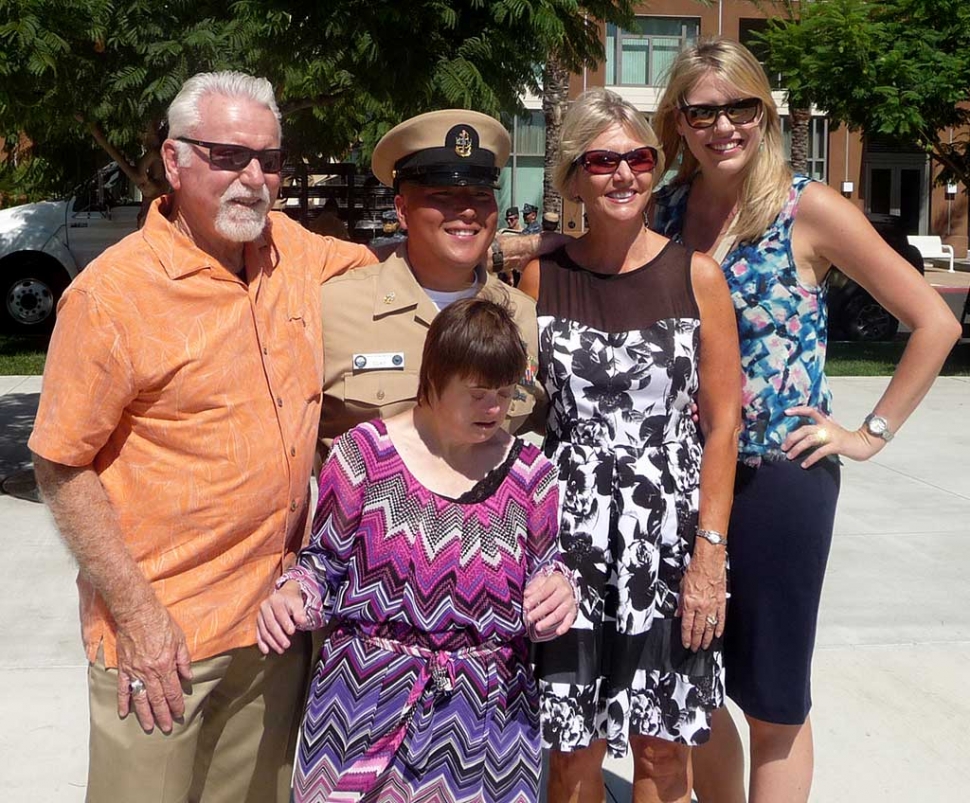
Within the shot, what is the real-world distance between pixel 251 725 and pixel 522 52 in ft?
13.2

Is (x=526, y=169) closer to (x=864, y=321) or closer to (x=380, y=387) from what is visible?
(x=864, y=321)

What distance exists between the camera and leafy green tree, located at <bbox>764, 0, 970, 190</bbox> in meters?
12.6

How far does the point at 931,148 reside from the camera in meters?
15.1

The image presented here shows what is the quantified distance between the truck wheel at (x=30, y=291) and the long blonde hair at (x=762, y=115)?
41.8ft

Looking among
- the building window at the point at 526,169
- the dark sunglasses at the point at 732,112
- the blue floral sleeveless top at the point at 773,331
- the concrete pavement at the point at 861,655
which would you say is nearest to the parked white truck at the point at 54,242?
the concrete pavement at the point at 861,655

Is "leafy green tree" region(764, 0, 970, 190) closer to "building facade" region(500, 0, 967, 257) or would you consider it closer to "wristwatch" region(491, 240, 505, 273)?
"wristwatch" region(491, 240, 505, 273)

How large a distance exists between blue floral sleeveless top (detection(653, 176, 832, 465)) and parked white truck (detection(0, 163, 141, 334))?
1248cm

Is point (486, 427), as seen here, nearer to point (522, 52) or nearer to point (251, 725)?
point (251, 725)

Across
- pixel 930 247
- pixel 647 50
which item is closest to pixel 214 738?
pixel 647 50

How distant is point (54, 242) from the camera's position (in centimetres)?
1408

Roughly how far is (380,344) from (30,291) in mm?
12923

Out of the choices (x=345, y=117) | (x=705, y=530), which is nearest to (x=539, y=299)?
(x=705, y=530)

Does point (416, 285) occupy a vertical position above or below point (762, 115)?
below

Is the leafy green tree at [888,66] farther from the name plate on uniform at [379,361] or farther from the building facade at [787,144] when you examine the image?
the building facade at [787,144]
